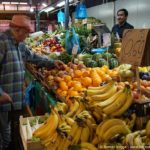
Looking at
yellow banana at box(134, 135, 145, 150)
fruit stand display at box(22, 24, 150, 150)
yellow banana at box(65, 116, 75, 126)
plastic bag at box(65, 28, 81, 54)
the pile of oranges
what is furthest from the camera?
plastic bag at box(65, 28, 81, 54)

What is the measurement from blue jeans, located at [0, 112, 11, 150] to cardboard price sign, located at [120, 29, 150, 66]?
2.29 metres

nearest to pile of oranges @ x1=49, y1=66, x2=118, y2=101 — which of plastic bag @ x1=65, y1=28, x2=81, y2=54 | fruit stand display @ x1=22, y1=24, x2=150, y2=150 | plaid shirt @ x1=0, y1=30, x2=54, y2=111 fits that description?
plaid shirt @ x1=0, y1=30, x2=54, y2=111

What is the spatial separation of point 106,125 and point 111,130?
0.18 ft

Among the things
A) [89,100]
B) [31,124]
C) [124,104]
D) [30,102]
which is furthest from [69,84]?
[30,102]

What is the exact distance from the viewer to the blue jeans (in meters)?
3.83

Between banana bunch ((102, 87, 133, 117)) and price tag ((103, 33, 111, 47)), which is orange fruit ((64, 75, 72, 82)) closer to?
price tag ((103, 33, 111, 47))

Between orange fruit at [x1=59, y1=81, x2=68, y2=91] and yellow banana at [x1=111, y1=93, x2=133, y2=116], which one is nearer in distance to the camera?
yellow banana at [x1=111, y1=93, x2=133, y2=116]

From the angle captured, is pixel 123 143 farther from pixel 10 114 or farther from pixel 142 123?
pixel 10 114

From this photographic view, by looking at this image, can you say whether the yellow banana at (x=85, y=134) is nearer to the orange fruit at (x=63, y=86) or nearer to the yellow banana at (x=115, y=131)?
the yellow banana at (x=115, y=131)

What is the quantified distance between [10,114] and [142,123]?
8.70 ft

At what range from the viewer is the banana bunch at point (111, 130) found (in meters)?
1.55

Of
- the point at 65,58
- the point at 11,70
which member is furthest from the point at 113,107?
the point at 65,58

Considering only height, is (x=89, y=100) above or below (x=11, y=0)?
below

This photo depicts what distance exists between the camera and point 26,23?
3.44m
